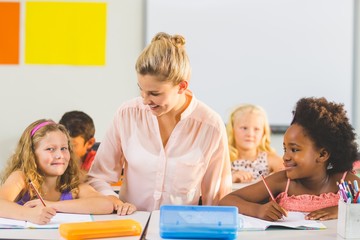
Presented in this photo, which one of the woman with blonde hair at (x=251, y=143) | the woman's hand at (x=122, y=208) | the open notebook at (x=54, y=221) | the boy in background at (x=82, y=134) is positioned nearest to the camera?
the open notebook at (x=54, y=221)

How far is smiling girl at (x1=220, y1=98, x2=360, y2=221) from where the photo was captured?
6.55ft

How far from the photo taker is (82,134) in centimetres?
337

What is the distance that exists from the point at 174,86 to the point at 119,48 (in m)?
2.11

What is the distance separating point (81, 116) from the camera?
3445 mm

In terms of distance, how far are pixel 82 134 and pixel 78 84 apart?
768mm

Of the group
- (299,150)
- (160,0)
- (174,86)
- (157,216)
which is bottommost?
(157,216)

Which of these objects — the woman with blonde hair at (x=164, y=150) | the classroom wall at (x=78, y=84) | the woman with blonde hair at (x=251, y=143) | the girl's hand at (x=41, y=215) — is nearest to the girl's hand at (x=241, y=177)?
the woman with blonde hair at (x=251, y=143)

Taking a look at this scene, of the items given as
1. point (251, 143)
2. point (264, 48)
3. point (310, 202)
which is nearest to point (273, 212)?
point (310, 202)

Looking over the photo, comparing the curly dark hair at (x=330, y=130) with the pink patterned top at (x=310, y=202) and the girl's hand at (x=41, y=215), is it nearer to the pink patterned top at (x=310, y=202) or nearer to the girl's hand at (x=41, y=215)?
the pink patterned top at (x=310, y=202)

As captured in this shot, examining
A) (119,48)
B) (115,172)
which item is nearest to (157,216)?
(115,172)

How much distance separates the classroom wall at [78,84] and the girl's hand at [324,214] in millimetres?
2337

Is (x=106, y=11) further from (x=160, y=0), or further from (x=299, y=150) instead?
(x=299, y=150)

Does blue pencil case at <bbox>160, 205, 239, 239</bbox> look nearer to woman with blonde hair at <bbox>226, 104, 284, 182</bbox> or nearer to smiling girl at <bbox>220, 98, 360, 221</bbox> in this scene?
smiling girl at <bbox>220, 98, 360, 221</bbox>

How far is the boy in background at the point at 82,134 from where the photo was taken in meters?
3.34
